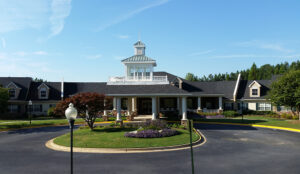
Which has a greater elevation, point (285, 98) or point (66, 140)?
point (285, 98)

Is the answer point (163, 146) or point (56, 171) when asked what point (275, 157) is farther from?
point (56, 171)

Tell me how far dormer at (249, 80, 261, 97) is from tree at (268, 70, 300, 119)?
975cm

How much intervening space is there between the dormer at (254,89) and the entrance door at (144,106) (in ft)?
67.6

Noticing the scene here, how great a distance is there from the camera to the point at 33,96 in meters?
45.7

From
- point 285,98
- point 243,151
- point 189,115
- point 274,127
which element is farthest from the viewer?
point 189,115

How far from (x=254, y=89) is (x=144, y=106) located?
22240 mm

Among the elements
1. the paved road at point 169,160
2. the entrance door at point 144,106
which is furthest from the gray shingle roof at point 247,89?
the paved road at point 169,160

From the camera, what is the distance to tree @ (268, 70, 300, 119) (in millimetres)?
31250

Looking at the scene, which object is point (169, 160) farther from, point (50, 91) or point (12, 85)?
point (12, 85)

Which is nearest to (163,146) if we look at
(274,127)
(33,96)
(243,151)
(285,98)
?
(243,151)

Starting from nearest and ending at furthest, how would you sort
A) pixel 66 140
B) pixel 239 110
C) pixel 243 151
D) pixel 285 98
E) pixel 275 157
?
pixel 275 157 → pixel 243 151 → pixel 66 140 → pixel 285 98 → pixel 239 110

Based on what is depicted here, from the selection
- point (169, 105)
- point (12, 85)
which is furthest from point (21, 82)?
point (169, 105)

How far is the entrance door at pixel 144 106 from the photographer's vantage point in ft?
132

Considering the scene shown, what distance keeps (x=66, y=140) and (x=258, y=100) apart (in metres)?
36.5
